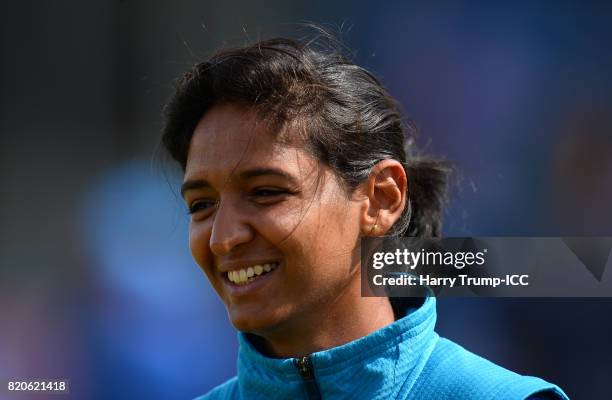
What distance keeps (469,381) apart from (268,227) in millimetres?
422

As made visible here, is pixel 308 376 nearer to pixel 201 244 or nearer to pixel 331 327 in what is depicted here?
pixel 331 327

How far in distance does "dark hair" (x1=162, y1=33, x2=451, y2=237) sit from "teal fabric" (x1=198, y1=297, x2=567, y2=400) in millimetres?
249

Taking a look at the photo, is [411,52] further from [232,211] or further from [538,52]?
[232,211]

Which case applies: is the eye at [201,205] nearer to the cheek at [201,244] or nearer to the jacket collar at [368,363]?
the cheek at [201,244]

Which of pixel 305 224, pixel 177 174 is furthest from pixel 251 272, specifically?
pixel 177 174

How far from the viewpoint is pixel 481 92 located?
307 cm

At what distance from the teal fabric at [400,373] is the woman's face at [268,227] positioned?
0.10 meters

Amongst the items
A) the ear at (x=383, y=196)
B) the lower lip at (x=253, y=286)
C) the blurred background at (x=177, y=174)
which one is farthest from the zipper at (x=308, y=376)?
the blurred background at (x=177, y=174)

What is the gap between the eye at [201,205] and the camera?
1393mm

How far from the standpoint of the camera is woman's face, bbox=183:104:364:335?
4.29 ft

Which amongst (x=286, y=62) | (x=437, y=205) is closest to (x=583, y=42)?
(x=437, y=205)

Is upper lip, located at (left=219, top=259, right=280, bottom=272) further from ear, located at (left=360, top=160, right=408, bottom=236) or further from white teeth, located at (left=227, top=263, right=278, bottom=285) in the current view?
ear, located at (left=360, top=160, right=408, bottom=236)

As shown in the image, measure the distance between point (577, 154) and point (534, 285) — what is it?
29.7 inches

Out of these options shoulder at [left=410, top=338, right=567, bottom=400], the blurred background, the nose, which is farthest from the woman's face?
the blurred background
